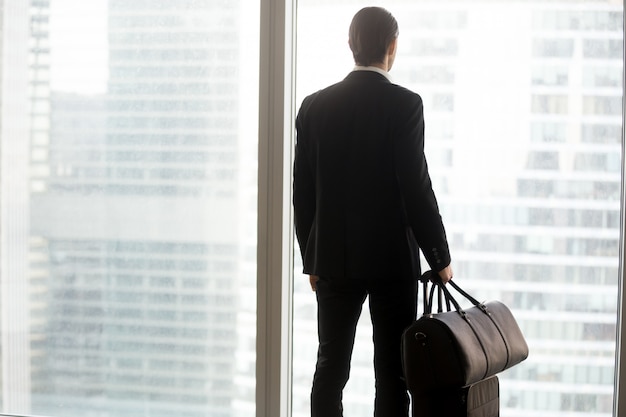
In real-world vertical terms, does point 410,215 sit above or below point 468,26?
below

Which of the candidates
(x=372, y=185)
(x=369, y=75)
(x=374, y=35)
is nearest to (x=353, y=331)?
(x=372, y=185)

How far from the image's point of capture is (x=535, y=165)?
2297 mm

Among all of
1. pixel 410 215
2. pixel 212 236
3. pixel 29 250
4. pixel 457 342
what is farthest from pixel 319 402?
pixel 29 250

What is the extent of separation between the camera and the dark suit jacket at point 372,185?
1884mm

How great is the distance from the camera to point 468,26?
231cm

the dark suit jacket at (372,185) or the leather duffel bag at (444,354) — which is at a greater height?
the dark suit jacket at (372,185)

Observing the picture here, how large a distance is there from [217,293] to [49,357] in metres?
0.69

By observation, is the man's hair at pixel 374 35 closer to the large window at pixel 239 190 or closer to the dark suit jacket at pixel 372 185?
the dark suit jacket at pixel 372 185

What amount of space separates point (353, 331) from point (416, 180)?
46 cm

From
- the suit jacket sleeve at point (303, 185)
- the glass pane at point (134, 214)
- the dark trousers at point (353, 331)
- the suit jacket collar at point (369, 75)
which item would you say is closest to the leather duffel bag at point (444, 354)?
the dark trousers at point (353, 331)

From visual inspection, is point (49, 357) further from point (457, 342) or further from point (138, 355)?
point (457, 342)

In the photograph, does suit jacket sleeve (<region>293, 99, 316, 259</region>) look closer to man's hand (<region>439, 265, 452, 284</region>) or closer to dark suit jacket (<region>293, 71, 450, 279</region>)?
dark suit jacket (<region>293, 71, 450, 279</region>)

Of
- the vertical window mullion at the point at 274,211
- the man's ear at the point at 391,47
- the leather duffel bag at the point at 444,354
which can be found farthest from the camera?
the vertical window mullion at the point at 274,211

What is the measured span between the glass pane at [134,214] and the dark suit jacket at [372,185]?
0.58 metres
